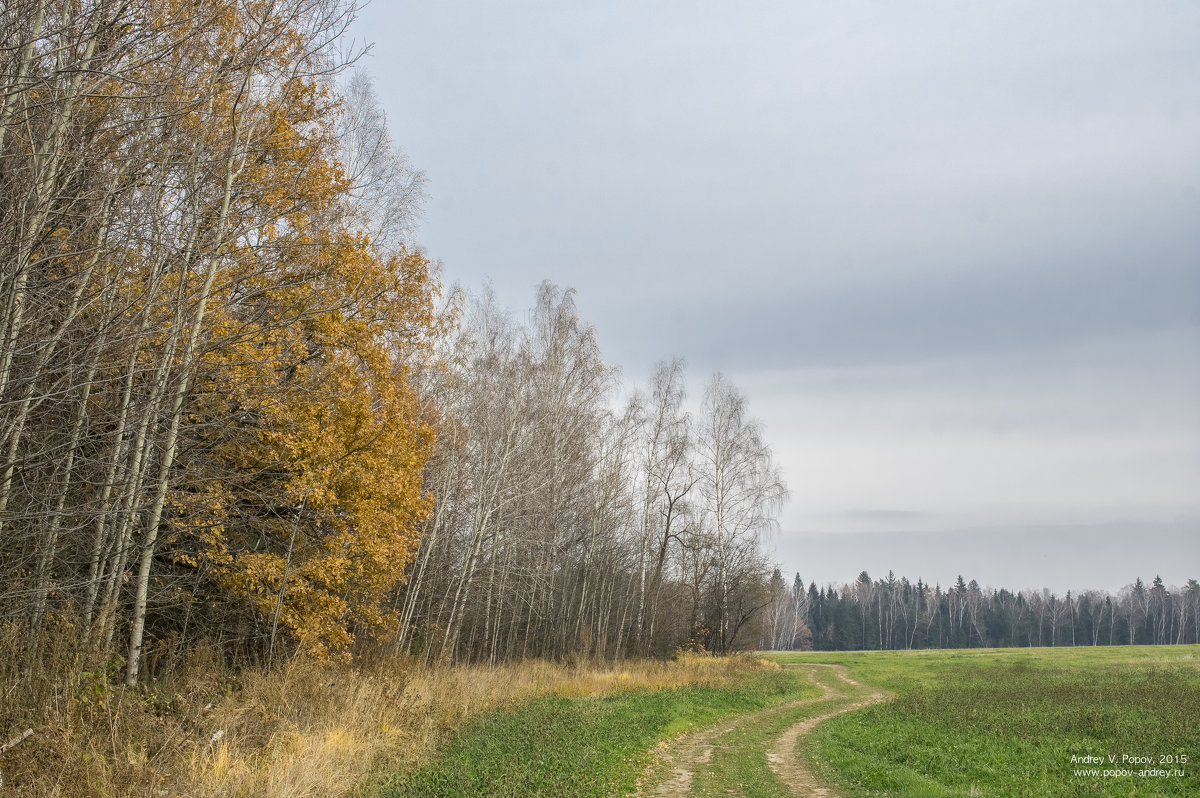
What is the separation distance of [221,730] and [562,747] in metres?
4.42

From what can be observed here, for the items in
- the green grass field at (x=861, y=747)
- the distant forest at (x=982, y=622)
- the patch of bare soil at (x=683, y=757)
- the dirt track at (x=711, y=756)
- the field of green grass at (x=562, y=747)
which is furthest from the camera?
the distant forest at (x=982, y=622)

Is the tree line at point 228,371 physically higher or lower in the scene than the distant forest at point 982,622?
higher

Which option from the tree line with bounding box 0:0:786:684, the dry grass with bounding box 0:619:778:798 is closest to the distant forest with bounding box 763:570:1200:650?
the tree line with bounding box 0:0:786:684

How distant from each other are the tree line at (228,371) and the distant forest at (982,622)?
3244 inches

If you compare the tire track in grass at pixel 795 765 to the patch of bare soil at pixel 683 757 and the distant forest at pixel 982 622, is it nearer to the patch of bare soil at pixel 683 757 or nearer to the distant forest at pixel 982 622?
the patch of bare soil at pixel 683 757

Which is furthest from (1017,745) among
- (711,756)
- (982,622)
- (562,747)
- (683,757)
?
(982,622)

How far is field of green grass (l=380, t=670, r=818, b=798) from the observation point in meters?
7.54

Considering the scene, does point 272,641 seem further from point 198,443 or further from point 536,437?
point 536,437

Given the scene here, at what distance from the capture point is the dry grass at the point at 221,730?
551 centimetres

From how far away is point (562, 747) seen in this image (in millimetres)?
9656

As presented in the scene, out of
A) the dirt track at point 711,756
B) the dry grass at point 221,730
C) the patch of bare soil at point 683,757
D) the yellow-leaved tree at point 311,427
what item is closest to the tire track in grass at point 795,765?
the dirt track at point 711,756

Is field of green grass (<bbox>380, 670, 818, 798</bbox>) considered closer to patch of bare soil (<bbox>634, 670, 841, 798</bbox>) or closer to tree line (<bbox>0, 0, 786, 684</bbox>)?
patch of bare soil (<bbox>634, 670, 841, 798</bbox>)

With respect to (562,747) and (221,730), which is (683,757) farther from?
(221,730)

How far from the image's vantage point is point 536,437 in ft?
78.2
